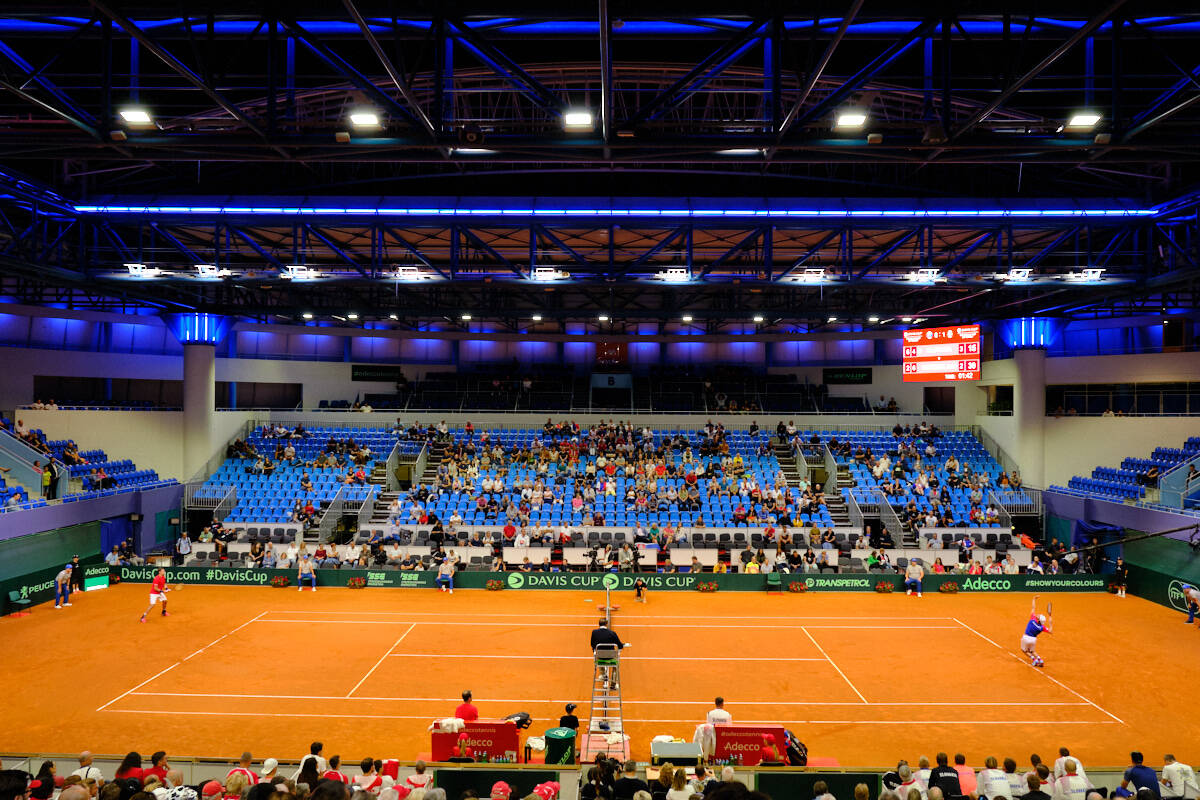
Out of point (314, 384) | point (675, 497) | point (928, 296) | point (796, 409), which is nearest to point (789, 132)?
point (675, 497)

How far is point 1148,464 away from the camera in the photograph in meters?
33.1

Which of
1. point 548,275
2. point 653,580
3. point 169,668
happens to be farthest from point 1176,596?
point 169,668

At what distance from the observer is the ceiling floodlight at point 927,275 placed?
25.1 metres

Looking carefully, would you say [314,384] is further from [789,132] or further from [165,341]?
[789,132]

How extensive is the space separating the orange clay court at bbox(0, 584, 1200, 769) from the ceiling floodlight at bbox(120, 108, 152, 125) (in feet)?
38.3

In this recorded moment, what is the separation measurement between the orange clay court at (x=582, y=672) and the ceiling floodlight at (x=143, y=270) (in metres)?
11.6

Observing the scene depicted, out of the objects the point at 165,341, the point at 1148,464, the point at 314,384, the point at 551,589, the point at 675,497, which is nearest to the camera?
the point at 551,589

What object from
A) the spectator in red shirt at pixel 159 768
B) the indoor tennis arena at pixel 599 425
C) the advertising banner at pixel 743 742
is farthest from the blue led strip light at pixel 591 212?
the spectator in red shirt at pixel 159 768

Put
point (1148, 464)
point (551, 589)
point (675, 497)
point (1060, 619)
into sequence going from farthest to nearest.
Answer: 1. point (675, 497)
2. point (1148, 464)
3. point (551, 589)
4. point (1060, 619)

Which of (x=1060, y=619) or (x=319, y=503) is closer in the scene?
(x=1060, y=619)

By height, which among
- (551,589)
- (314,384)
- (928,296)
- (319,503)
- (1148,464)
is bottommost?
(551,589)

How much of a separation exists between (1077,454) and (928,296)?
1074 cm

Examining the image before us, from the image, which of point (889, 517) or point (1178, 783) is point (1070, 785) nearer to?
point (1178, 783)

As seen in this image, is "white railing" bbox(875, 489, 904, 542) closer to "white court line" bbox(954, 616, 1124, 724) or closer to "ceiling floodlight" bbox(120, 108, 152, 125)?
"white court line" bbox(954, 616, 1124, 724)
